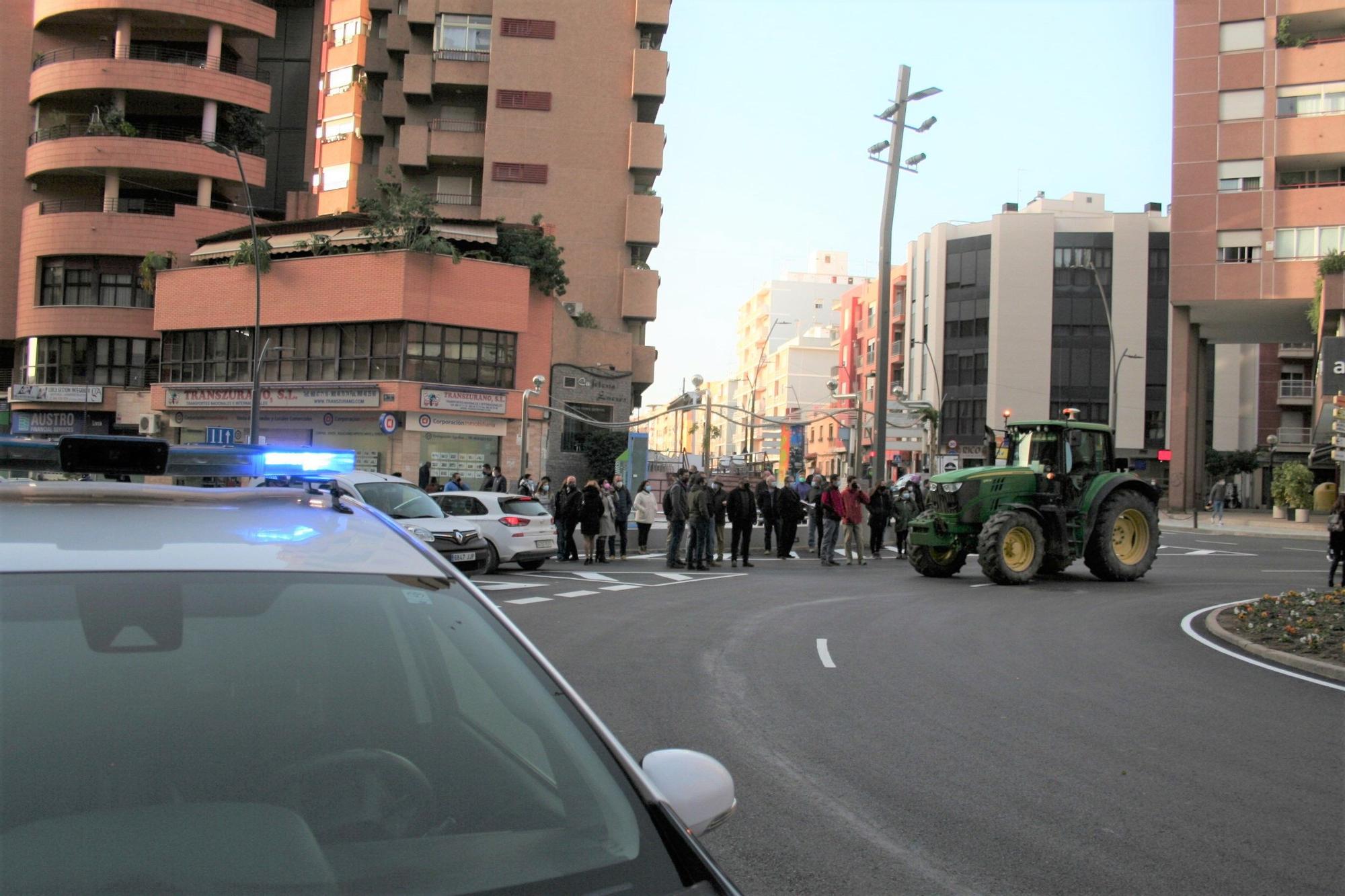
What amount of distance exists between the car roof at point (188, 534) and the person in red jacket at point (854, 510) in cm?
2215

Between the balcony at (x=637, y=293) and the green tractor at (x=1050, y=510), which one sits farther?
the balcony at (x=637, y=293)

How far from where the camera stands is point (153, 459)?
3.90 m

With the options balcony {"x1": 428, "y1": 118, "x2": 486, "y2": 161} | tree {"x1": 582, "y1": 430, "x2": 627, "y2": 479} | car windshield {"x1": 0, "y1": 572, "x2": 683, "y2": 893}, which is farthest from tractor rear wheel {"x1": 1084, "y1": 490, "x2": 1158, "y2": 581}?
balcony {"x1": 428, "y1": 118, "x2": 486, "y2": 161}

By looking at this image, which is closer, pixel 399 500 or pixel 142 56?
pixel 399 500

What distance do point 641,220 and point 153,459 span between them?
48.9 m

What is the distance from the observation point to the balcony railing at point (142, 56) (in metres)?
50.5

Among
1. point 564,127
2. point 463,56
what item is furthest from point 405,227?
point 463,56

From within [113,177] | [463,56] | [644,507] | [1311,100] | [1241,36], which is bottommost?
[644,507]

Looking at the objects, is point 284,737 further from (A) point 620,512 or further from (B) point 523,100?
(B) point 523,100

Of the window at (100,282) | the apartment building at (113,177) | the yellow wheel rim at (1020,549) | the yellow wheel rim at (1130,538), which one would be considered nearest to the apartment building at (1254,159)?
the yellow wheel rim at (1130,538)

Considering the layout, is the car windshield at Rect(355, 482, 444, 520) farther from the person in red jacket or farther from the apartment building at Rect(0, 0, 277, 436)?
the apartment building at Rect(0, 0, 277, 436)

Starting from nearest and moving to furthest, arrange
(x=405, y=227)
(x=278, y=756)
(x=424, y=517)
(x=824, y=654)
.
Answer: (x=278, y=756), (x=824, y=654), (x=424, y=517), (x=405, y=227)

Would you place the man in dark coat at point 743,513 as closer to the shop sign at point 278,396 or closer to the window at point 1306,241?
the shop sign at point 278,396

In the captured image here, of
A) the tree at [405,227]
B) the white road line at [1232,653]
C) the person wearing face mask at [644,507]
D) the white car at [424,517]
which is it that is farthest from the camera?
the tree at [405,227]
